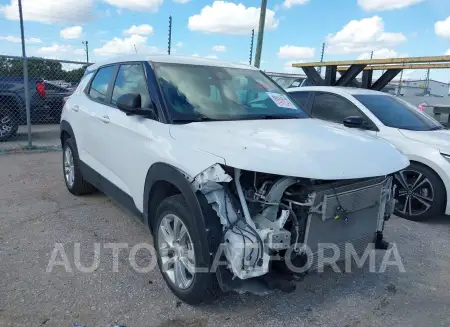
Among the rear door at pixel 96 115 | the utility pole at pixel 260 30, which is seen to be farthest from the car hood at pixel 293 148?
the utility pole at pixel 260 30

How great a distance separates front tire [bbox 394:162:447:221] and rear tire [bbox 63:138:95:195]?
389cm

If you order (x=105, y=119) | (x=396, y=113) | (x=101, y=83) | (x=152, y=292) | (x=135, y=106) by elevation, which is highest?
(x=101, y=83)

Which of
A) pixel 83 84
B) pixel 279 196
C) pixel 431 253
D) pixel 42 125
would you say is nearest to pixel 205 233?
pixel 279 196

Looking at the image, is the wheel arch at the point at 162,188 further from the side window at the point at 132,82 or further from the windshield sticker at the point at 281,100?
the windshield sticker at the point at 281,100

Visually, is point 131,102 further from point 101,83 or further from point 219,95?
point 101,83

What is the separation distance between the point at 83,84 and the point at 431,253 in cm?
450

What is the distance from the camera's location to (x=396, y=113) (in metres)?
5.46

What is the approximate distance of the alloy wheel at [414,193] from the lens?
4762 millimetres

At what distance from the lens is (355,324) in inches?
109

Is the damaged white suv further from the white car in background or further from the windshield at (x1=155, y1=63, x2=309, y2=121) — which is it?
the white car in background

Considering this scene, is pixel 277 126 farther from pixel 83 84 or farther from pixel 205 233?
pixel 83 84

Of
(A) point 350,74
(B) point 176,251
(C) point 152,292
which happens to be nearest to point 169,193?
(B) point 176,251

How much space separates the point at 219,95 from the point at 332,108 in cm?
285

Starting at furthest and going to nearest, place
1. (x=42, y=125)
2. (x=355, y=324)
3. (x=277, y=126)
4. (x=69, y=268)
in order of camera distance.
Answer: (x=42, y=125) < (x=69, y=268) < (x=277, y=126) < (x=355, y=324)
